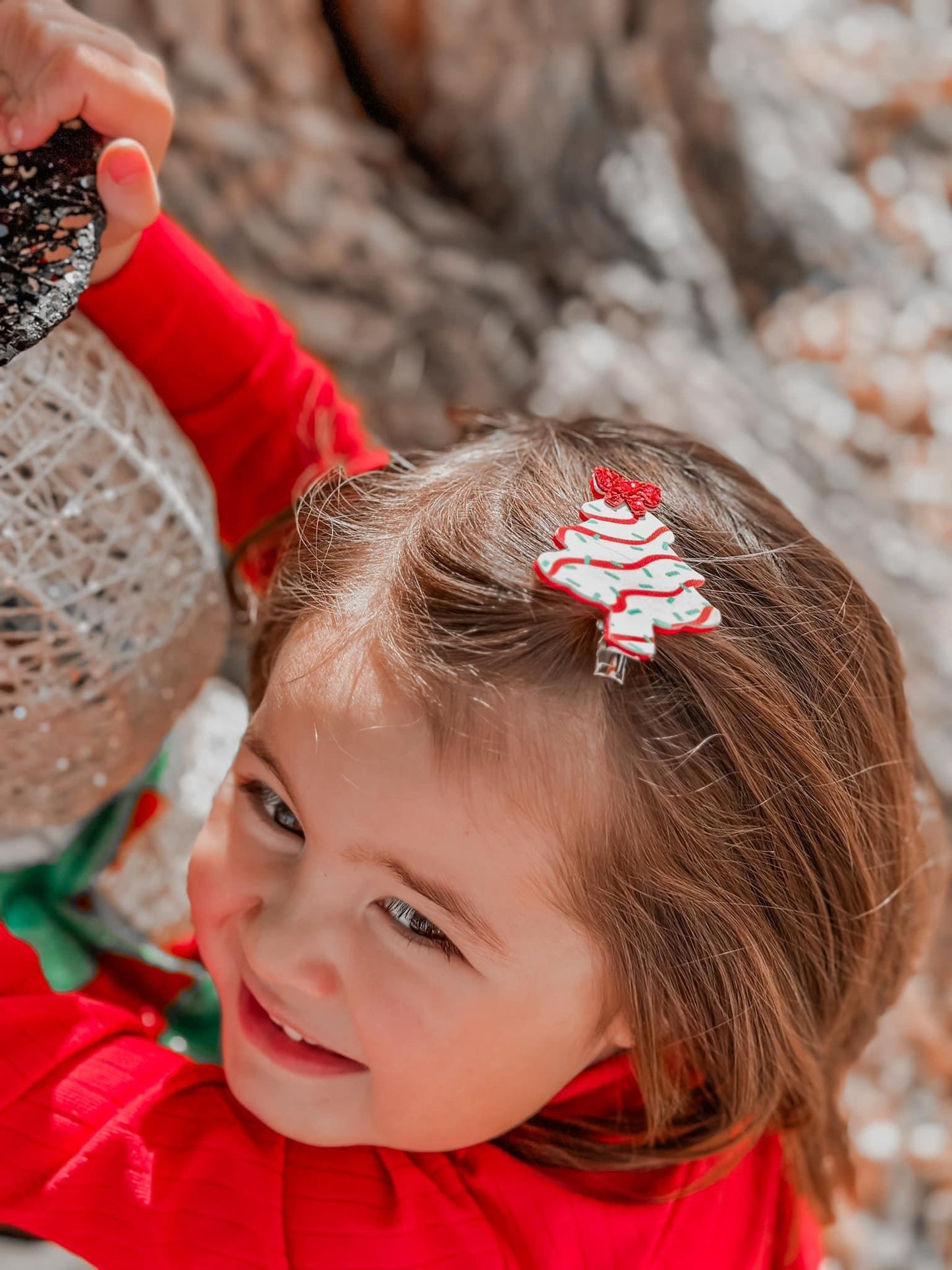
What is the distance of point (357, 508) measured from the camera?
0.97m

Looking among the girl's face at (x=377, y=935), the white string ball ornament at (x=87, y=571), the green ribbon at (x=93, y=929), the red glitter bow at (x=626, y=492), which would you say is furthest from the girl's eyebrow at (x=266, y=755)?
the green ribbon at (x=93, y=929)

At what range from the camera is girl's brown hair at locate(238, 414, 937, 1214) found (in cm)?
82

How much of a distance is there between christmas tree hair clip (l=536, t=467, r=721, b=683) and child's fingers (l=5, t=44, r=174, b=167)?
40 centimetres

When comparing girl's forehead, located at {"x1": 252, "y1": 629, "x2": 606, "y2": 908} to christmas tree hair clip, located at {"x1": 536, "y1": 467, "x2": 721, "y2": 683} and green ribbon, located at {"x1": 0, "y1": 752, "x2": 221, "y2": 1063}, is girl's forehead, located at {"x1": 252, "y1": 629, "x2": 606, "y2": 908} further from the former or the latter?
green ribbon, located at {"x1": 0, "y1": 752, "x2": 221, "y2": 1063}

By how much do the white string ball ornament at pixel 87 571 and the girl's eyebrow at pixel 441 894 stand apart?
9.9 inches

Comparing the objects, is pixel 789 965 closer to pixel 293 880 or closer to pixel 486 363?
pixel 293 880

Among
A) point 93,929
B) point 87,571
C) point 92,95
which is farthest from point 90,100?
point 93,929

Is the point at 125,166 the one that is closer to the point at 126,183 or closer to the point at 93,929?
the point at 126,183

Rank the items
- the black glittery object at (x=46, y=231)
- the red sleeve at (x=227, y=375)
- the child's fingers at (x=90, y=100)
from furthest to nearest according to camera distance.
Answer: the red sleeve at (x=227, y=375), the child's fingers at (x=90, y=100), the black glittery object at (x=46, y=231)

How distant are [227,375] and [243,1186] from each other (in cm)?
65

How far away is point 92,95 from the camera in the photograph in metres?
0.86

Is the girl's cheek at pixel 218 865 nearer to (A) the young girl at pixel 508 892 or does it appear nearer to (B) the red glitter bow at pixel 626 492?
(A) the young girl at pixel 508 892

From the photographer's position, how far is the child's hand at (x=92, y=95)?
0.84m

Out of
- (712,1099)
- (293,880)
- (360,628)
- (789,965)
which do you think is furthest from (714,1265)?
(360,628)
